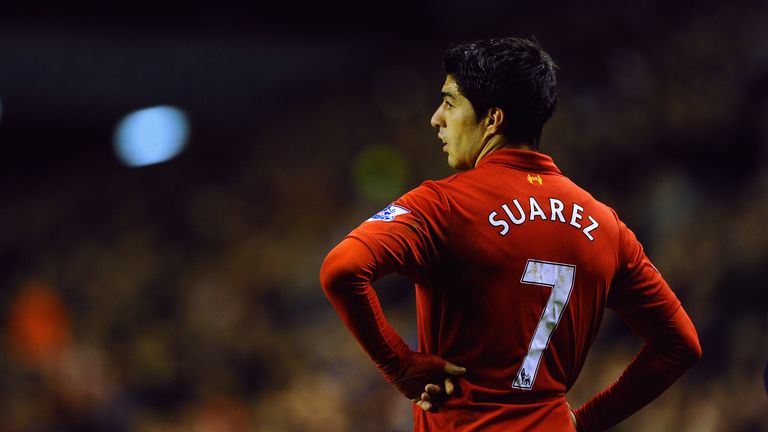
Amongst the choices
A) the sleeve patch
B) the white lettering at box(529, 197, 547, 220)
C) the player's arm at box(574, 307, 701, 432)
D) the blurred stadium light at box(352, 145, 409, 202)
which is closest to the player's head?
the white lettering at box(529, 197, 547, 220)

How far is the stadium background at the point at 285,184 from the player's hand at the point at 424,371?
289 cm

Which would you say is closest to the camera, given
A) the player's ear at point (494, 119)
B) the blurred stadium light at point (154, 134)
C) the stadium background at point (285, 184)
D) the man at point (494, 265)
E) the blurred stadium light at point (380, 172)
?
the man at point (494, 265)

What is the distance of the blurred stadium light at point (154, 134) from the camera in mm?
11531

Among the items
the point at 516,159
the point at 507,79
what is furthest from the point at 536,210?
the point at 507,79

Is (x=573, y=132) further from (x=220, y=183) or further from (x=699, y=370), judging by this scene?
(x=220, y=183)

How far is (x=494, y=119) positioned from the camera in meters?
2.10

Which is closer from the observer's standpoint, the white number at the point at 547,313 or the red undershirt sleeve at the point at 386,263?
the red undershirt sleeve at the point at 386,263

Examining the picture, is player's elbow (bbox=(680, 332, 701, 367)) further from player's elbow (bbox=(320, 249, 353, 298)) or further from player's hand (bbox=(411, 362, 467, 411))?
player's elbow (bbox=(320, 249, 353, 298))

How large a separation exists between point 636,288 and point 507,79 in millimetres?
607

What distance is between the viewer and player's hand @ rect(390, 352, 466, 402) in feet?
6.74

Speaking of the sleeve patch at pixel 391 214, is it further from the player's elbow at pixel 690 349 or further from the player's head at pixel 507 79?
the player's elbow at pixel 690 349

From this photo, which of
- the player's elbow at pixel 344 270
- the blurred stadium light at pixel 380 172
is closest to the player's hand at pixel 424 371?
the player's elbow at pixel 344 270

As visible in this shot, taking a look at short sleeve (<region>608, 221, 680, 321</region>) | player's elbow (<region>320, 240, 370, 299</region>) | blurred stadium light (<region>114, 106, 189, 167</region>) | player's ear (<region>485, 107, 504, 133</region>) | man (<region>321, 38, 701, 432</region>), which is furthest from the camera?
blurred stadium light (<region>114, 106, 189, 167</region>)

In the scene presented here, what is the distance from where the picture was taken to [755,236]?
503 centimetres
